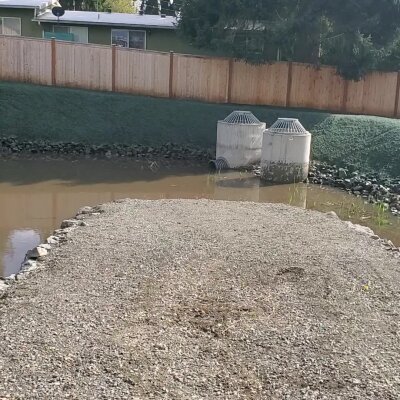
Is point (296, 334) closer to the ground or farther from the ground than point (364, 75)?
closer to the ground

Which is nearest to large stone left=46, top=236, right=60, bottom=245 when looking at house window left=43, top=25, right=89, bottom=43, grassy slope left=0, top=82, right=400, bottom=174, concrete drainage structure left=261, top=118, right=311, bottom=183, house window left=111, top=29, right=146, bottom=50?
concrete drainage structure left=261, top=118, right=311, bottom=183

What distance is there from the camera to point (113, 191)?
15133 mm

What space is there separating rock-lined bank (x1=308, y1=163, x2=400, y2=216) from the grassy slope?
1.49m

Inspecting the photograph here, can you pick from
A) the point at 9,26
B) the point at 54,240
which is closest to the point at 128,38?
the point at 9,26

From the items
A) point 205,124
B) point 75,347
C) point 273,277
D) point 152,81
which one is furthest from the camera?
point 152,81

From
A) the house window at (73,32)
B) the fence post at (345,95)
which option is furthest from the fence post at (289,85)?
the house window at (73,32)

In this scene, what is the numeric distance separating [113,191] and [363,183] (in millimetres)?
6072

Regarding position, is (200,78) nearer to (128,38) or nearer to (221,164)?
(221,164)

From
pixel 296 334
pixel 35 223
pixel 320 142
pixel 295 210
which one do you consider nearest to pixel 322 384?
pixel 296 334

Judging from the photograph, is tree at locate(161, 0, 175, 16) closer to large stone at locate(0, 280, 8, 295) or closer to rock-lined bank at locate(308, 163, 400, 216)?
rock-lined bank at locate(308, 163, 400, 216)

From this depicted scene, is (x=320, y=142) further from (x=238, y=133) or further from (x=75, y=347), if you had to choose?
(x=75, y=347)

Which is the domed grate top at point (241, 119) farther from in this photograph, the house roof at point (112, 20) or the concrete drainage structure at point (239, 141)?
the house roof at point (112, 20)

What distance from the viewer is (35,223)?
12.2 m

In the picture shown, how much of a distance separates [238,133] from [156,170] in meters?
2.40
